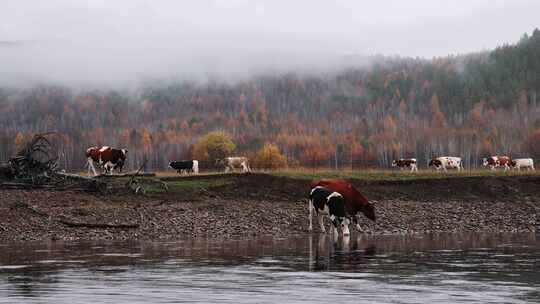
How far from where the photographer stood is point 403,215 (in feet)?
150

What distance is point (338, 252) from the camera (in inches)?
1139

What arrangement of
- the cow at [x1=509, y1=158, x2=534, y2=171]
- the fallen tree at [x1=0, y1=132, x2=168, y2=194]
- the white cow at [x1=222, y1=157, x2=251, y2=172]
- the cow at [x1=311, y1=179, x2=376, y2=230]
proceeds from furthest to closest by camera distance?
the cow at [x1=509, y1=158, x2=534, y2=171] < the white cow at [x1=222, y1=157, x2=251, y2=172] < the fallen tree at [x1=0, y1=132, x2=168, y2=194] < the cow at [x1=311, y1=179, x2=376, y2=230]

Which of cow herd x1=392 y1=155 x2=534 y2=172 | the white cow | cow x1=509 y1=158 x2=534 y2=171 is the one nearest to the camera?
the white cow

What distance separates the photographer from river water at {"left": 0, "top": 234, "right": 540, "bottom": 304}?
17.9 metres

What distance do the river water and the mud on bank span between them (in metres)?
4.38

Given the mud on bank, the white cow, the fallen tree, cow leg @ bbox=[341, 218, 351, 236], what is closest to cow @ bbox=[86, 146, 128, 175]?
the mud on bank

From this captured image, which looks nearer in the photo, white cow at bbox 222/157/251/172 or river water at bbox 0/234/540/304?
river water at bbox 0/234/540/304

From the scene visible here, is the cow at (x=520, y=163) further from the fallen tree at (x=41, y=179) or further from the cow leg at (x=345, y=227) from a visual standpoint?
the cow leg at (x=345, y=227)

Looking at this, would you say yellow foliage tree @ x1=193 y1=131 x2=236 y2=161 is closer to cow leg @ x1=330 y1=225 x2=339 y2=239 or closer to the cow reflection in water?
cow leg @ x1=330 y1=225 x2=339 y2=239

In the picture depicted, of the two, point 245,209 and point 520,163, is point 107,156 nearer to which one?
point 245,209

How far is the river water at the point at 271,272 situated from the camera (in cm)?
1788

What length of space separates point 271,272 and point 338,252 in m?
6.89

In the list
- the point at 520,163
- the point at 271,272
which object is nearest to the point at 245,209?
the point at 271,272

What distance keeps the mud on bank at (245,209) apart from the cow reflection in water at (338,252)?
4506 millimetres
